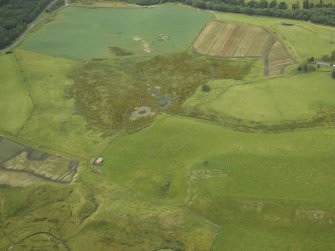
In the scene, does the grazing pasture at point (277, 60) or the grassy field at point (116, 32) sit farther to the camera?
the grassy field at point (116, 32)

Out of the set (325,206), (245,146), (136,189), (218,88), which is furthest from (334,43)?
(136,189)

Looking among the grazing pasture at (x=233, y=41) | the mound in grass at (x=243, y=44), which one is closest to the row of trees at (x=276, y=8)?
the grazing pasture at (x=233, y=41)

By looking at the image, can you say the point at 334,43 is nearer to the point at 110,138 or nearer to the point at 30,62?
the point at 110,138

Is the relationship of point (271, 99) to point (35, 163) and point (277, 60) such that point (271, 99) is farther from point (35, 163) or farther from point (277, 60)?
point (35, 163)

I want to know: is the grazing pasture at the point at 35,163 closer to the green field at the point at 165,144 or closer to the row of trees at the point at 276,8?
the green field at the point at 165,144

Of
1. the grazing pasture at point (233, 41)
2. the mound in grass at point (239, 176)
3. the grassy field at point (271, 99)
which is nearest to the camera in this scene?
the mound in grass at point (239, 176)

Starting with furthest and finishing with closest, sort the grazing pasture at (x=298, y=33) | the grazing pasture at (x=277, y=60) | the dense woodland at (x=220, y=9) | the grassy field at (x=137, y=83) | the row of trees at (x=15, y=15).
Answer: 1. the dense woodland at (x=220, y=9)
2. the row of trees at (x=15, y=15)
3. the grazing pasture at (x=298, y=33)
4. the grazing pasture at (x=277, y=60)
5. the grassy field at (x=137, y=83)

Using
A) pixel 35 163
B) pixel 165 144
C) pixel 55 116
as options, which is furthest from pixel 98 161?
pixel 55 116
